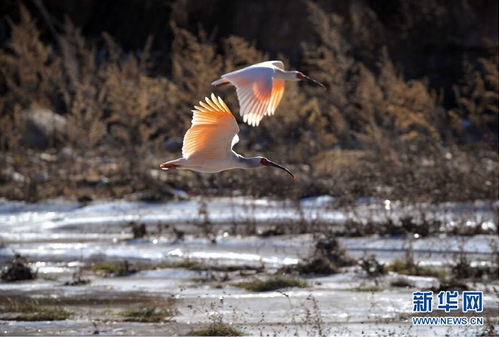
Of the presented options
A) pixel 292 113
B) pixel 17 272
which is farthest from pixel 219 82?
pixel 292 113

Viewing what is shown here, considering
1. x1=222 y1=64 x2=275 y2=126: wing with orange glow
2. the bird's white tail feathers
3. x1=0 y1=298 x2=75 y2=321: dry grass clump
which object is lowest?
x1=0 y1=298 x2=75 y2=321: dry grass clump

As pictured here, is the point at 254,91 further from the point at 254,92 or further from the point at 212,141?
the point at 212,141

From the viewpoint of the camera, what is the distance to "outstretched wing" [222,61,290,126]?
7441 millimetres

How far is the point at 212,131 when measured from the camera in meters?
7.49

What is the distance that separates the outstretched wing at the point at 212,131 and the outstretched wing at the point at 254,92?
0.50ft

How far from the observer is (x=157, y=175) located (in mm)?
16312

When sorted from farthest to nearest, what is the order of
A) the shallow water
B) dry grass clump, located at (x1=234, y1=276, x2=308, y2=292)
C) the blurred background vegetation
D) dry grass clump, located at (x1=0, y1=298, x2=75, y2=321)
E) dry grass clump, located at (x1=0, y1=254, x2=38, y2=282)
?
the blurred background vegetation < dry grass clump, located at (x1=0, y1=254, x2=38, y2=282) < dry grass clump, located at (x1=234, y1=276, x2=308, y2=292) < dry grass clump, located at (x1=0, y1=298, x2=75, y2=321) < the shallow water

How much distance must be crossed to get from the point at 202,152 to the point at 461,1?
16064 mm

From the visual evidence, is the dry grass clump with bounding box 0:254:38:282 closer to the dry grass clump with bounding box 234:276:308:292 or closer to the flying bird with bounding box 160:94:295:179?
the dry grass clump with bounding box 234:276:308:292

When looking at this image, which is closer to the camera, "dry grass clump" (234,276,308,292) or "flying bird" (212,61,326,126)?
"flying bird" (212,61,326,126)

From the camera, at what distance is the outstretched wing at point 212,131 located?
7.29m

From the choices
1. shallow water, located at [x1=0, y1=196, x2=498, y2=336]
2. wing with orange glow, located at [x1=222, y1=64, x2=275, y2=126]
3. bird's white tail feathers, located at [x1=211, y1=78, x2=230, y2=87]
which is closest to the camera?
wing with orange glow, located at [x1=222, y1=64, x2=275, y2=126]

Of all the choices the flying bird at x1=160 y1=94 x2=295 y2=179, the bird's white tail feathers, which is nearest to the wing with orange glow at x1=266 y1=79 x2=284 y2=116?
the bird's white tail feathers

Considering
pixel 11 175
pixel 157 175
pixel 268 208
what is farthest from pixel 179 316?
pixel 11 175
